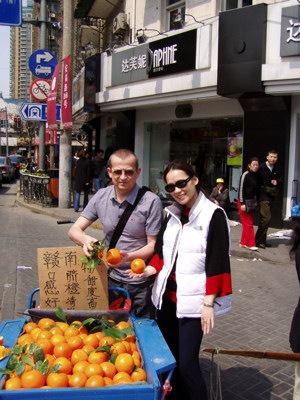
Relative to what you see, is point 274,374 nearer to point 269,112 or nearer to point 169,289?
point 169,289

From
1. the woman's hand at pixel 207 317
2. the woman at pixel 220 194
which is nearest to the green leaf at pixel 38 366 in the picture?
the woman's hand at pixel 207 317

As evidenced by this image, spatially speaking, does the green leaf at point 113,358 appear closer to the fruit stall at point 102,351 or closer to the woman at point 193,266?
the fruit stall at point 102,351

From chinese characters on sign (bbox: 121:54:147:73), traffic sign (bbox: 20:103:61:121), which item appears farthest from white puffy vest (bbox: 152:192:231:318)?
traffic sign (bbox: 20:103:61:121)

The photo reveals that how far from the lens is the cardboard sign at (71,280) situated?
9.48 feet

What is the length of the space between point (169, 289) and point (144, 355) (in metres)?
0.62

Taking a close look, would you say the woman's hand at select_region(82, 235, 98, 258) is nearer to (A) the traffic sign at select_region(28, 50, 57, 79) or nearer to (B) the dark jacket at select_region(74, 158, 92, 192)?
(B) the dark jacket at select_region(74, 158, 92, 192)

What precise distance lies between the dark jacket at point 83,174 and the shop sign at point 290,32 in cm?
715

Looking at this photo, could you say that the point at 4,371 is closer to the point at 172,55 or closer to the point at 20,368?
the point at 20,368

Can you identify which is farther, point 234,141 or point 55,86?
point 55,86

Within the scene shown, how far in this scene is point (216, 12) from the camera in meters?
12.0

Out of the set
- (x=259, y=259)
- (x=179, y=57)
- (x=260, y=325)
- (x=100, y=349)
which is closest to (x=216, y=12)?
(x=179, y=57)

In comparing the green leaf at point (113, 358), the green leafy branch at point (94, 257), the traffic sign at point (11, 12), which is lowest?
the green leaf at point (113, 358)

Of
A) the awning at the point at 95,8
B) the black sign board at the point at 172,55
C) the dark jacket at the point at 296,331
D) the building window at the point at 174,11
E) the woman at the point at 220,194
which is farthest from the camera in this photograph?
the awning at the point at 95,8

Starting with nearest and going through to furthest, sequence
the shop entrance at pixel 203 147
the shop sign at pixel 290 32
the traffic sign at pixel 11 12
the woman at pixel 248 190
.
A: the woman at pixel 248 190 < the traffic sign at pixel 11 12 < the shop sign at pixel 290 32 < the shop entrance at pixel 203 147
